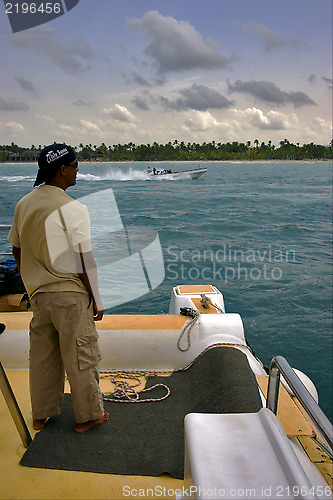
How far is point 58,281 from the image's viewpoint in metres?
1.98

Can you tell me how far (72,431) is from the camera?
2252mm

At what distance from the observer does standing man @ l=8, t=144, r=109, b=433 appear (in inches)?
75.8

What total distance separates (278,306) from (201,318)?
173 inches

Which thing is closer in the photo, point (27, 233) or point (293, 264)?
point (27, 233)

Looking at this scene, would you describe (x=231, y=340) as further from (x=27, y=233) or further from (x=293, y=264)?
(x=293, y=264)

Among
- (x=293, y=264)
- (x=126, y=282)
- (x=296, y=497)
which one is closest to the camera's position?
(x=296, y=497)

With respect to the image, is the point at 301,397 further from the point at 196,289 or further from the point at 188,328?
the point at 196,289

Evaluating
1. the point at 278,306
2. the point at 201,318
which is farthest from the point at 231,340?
the point at 278,306

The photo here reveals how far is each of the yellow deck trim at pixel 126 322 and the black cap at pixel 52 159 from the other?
5.24ft

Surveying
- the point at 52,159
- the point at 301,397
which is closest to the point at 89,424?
the point at 301,397

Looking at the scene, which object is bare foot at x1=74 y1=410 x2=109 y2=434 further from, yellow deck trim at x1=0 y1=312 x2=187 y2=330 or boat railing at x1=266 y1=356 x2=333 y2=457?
boat railing at x1=266 y1=356 x2=333 y2=457

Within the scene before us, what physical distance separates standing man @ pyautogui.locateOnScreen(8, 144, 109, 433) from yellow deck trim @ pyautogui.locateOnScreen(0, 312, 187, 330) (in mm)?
1049

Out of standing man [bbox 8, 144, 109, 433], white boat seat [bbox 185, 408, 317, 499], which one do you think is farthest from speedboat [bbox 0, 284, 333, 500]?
standing man [bbox 8, 144, 109, 433]

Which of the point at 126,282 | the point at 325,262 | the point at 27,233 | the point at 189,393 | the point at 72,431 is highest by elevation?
the point at 27,233
